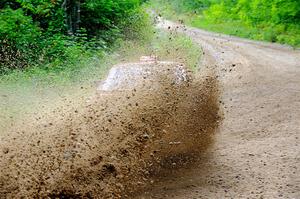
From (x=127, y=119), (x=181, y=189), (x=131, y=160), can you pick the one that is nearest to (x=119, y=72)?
(x=127, y=119)

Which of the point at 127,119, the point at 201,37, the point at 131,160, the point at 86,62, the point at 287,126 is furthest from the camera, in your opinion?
the point at 201,37

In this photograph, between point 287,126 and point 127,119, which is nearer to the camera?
point 127,119

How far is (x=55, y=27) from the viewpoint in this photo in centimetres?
1380

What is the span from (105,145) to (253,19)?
→ 59.2 ft

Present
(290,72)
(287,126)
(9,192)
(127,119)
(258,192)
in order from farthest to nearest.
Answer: (290,72), (287,126), (127,119), (258,192), (9,192)

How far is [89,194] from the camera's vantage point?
19.2 ft

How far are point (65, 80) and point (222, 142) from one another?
4.60 meters

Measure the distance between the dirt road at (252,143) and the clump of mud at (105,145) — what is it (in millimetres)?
443

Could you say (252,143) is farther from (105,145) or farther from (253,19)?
(253,19)

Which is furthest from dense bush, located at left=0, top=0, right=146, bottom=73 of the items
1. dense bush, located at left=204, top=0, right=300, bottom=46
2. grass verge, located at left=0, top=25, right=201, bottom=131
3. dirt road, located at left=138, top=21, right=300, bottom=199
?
dense bush, located at left=204, top=0, right=300, bottom=46

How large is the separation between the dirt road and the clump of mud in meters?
0.44

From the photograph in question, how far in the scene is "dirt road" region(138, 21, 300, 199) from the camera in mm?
6242

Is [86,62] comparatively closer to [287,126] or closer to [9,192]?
[287,126]

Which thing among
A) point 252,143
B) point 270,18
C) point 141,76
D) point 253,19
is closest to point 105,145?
point 141,76
